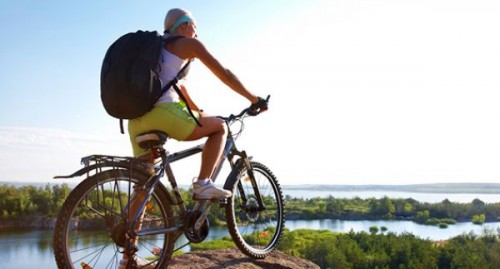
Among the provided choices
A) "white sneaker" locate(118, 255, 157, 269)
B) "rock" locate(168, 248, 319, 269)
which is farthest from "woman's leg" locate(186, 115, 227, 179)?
"rock" locate(168, 248, 319, 269)

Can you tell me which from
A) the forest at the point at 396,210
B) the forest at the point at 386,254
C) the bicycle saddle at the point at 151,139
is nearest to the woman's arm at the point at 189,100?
the bicycle saddle at the point at 151,139

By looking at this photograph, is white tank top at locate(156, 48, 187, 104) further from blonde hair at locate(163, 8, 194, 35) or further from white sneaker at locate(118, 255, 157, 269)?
white sneaker at locate(118, 255, 157, 269)

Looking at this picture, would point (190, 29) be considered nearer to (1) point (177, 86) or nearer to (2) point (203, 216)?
(1) point (177, 86)

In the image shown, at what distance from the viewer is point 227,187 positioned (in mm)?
4973

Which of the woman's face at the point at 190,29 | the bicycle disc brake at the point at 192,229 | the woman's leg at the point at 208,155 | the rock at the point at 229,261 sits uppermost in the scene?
the woman's face at the point at 190,29

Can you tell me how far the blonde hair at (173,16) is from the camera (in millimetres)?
4117

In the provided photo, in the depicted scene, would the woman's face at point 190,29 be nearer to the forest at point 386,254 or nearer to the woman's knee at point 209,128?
the woman's knee at point 209,128

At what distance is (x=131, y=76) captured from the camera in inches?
143

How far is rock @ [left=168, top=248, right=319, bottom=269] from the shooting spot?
5.27m

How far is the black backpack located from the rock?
2188 millimetres

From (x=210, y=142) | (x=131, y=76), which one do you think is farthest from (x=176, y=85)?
(x=210, y=142)

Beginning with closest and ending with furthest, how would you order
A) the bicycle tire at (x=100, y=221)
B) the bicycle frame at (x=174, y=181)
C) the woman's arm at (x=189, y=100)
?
the bicycle tire at (x=100, y=221) → the bicycle frame at (x=174, y=181) → the woman's arm at (x=189, y=100)

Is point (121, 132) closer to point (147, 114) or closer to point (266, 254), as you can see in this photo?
point (147, 114)

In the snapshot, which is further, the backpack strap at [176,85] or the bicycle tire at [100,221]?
the backpack strap at [176,85]
